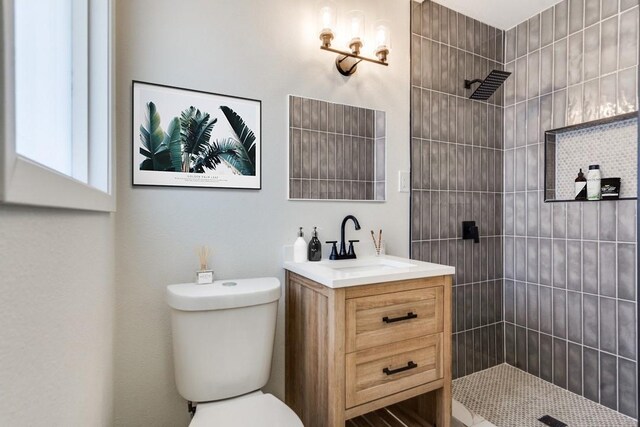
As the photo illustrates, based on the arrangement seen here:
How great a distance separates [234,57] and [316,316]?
4.24ft

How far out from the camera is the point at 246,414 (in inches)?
45.7

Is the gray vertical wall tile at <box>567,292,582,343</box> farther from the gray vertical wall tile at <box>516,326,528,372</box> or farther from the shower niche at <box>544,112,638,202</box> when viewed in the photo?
the shower niche at <box>544,112,638,202</box>

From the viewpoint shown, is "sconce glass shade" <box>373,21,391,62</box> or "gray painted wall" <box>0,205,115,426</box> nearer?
"gray painted wall" <box>0,205,115,426</box>

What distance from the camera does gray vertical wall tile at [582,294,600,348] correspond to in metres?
1.90

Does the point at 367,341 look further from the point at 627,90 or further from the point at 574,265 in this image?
the point at 627,90

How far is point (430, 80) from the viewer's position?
2098 millimetres

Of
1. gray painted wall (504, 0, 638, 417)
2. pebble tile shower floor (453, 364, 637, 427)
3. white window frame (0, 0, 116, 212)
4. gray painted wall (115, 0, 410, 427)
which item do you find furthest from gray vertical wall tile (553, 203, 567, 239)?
white window frame (0, 0, 116, 212)

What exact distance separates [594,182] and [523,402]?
1.40 meters

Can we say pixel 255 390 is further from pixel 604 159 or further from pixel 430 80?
pixel 604 159

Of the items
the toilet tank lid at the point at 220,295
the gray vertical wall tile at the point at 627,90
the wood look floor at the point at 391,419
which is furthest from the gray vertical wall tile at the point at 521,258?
the toilet tank lid at the point at 220,295

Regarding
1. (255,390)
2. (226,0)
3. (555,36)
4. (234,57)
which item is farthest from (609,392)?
(226,0)

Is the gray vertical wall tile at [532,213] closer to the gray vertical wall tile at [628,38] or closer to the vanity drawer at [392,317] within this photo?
the gray vertical wall tile at [628,38]

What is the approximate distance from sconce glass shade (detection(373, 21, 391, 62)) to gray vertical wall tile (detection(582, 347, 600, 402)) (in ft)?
7.07

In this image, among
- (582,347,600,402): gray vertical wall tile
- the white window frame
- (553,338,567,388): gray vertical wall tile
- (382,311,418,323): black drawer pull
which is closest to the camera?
the white window frame
